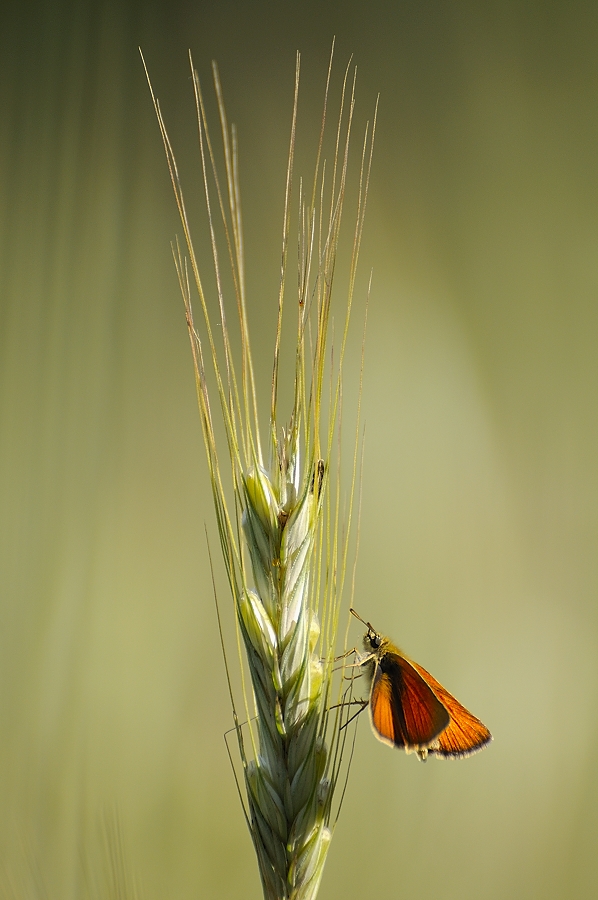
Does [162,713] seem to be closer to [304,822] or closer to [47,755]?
[47,755]

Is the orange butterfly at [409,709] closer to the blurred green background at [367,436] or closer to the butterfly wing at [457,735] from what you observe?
the butterfly wing at [457,735]

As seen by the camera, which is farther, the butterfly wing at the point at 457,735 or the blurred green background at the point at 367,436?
the blurred green background at the point at 367,436

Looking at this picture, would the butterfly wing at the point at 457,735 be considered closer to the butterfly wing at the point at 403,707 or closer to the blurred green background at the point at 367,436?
the butterfly wing at the point at 403,707

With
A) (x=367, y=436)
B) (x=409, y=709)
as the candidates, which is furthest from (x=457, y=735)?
(x=367, y=436)

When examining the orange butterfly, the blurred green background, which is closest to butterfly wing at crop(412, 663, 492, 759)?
the orange butterfly

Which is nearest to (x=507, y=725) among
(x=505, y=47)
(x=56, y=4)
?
(x=505, y=47)

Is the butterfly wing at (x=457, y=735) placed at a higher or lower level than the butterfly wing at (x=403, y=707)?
lower

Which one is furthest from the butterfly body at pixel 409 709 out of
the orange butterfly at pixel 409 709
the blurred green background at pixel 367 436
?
the blurred green background at pixel 367 436
